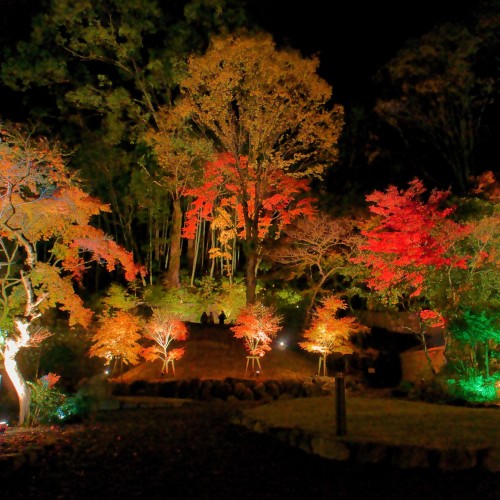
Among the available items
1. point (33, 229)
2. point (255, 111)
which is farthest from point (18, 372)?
point (255, 111)

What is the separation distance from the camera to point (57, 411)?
393 inches

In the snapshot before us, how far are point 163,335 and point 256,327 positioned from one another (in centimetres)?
271

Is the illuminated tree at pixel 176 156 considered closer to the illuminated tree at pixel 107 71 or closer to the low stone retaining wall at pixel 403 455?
the illuminated tree at pixel 107 71

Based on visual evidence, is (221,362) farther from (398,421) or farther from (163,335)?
(398,421)

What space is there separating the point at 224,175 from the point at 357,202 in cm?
498

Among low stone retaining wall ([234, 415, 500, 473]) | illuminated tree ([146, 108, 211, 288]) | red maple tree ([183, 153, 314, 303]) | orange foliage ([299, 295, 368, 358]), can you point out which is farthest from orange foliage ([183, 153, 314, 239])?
low stone retaining wall ([234, 415, 500, 473])

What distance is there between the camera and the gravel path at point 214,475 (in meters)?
5.46

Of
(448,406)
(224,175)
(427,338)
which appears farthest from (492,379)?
(224,175)

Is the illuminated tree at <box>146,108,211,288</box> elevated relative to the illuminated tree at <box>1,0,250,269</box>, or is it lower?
lower

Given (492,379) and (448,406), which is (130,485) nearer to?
(448,406)

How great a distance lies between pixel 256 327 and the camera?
1633 centimetres

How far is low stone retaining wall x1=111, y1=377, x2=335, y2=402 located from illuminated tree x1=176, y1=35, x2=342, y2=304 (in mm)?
3782

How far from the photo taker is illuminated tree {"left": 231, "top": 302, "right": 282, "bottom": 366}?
16297 millimetres

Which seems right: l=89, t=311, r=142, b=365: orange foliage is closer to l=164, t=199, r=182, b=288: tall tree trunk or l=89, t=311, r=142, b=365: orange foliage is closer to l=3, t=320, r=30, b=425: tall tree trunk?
l=164, t=199, r=182, b=288: tall tree trunk
